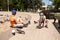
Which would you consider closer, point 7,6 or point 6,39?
point 6,39

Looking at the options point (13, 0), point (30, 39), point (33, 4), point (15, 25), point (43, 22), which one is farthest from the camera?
point (33, 4)

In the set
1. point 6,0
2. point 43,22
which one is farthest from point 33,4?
point 43,22

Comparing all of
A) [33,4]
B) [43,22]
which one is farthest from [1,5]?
[43,22]

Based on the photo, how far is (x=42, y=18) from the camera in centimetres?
1567

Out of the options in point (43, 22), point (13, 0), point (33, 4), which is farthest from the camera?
point (33, 4)

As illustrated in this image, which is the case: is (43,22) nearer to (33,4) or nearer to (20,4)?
(20,4)

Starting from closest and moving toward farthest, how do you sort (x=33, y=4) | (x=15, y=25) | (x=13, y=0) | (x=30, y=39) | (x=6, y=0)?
(x=30, y=39) < (x=15, y=25) < (x=13, y=0) < (x=6, y=0) < (x=33, y=4)

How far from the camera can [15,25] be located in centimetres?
1474

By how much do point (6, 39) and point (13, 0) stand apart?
5843 cm

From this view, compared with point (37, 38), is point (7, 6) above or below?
below

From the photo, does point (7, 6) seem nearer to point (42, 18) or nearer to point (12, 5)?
point (12, 5)

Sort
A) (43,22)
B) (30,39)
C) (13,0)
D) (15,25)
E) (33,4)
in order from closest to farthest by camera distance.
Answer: (30,39) < (15,25) < (43,22) < (13,0) < (33,4)

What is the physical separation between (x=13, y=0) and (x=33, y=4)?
18.0 metres

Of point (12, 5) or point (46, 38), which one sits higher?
point (46, 38)
